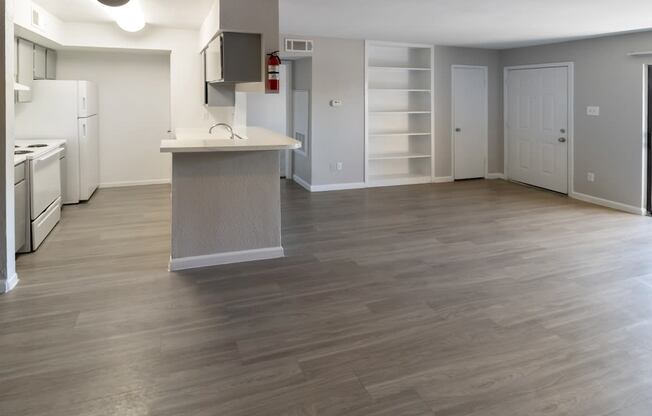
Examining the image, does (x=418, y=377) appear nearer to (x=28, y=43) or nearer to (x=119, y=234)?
(x=119, y=234)

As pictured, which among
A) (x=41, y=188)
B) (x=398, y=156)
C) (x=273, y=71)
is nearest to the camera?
(x=273, y=71)

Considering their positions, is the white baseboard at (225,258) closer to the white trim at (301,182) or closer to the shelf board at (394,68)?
the white trim at (301,182)

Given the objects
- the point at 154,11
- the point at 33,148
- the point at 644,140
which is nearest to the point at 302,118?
the point at 154,11

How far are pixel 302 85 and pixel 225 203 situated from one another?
403 cm

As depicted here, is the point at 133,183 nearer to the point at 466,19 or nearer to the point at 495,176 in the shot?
the point at 466,19

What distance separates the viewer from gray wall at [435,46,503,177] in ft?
25.5

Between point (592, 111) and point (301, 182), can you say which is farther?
point (301, 182)

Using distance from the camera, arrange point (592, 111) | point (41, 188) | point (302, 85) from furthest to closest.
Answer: point (302, 85) < point (592, 111) < point (41, 188)

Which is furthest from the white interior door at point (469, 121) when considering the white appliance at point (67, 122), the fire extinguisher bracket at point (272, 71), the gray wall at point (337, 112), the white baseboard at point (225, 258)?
the white appliance at point (67, 122)

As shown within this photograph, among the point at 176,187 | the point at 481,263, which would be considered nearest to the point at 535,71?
the point at 481,263

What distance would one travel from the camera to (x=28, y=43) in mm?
5488

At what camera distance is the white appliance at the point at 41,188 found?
13.9 ft

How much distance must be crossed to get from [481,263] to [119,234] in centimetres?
350

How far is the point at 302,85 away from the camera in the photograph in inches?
295
